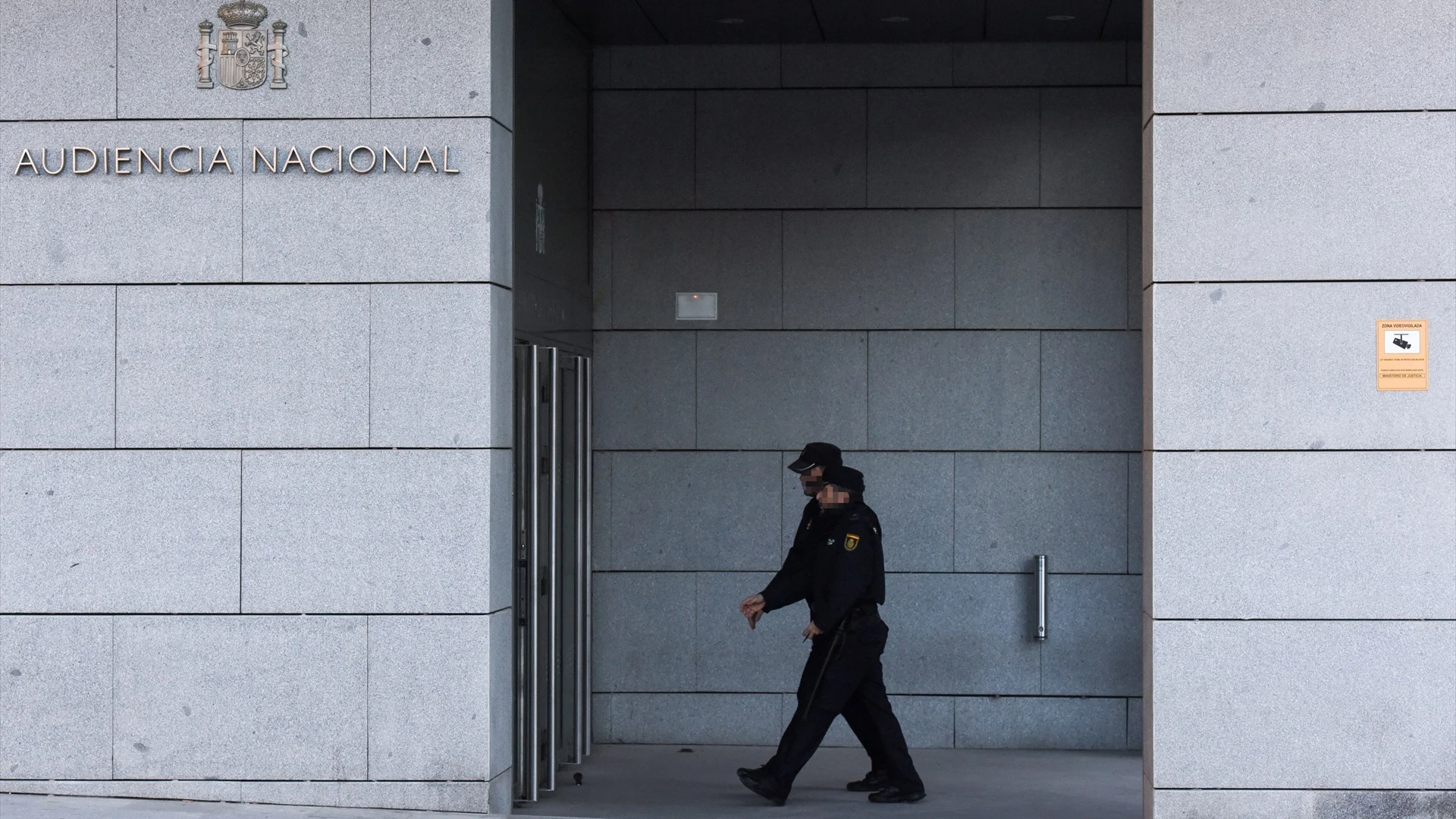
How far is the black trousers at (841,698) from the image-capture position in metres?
8.05

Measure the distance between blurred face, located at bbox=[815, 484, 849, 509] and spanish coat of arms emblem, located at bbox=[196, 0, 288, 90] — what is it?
3.47m

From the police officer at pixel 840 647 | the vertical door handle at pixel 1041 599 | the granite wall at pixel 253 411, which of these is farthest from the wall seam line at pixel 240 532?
the vertical door handle at pixel 1041 599

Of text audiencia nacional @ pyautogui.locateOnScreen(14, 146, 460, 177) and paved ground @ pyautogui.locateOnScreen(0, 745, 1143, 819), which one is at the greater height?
text audiencia nacional @ pyautogui.locateOnScreen(14, 146, 460, 177)

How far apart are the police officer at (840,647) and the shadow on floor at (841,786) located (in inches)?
8.2

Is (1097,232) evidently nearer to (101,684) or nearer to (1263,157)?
(1263,157)

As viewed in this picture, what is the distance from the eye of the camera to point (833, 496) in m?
8.31

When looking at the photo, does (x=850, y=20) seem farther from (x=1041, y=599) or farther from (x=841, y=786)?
(x=841, y=786)

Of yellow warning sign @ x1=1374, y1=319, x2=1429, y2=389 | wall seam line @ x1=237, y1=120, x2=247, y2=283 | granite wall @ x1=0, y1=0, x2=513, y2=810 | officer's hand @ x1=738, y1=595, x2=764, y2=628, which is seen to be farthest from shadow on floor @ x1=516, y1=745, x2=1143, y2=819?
wall seam line @ x1=237, y1=120, x2=247, y2=283

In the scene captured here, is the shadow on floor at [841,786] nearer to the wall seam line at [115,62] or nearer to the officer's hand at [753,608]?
the officer's hand at [753,608]

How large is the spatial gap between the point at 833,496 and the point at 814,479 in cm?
14

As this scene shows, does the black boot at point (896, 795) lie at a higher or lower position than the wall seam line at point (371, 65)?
lower

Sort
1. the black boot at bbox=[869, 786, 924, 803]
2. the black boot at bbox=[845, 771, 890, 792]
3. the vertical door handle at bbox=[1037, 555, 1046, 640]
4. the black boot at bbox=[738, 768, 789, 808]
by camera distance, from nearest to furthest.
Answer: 1. the black boot at bbox=[738, 768, 789, 808]
2. the black boot at bbox=[869, 786, 924, 803]
3. the black boot at bbox=[845, 771, 890, 792]
4. the vertical door handle at bbox=[1037, 555, 1046, 640]

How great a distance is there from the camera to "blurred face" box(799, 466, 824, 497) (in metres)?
8.32

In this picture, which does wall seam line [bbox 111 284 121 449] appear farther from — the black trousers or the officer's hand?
the black trousers
